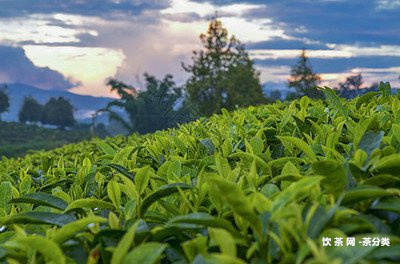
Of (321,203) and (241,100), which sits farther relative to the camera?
(241,100)

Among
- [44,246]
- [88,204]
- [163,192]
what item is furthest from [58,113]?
[44,246]

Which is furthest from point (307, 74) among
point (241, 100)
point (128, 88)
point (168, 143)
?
point (168, 143)

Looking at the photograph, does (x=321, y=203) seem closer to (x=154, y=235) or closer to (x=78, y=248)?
(x=154, y=235)

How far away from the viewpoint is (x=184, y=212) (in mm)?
1587

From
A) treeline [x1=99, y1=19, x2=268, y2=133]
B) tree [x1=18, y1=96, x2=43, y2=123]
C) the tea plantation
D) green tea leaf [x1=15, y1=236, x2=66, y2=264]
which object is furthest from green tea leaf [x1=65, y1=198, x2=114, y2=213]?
tree [x1=18, y1=96, x2=43, y2=123]

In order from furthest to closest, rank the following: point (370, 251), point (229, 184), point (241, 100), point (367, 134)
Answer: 1. point (241, 100)
2. point (367, 134)
3. point (229, 184)
4. point (370, 251)

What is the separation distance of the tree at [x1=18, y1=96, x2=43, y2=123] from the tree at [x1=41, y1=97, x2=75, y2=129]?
3.25 feet

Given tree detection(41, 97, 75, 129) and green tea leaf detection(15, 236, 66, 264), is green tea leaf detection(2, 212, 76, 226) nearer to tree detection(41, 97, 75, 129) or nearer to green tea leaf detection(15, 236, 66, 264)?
green tea leaf detection(15, 236, 66, 264)

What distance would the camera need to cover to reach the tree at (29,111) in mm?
94875

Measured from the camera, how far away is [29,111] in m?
94.9

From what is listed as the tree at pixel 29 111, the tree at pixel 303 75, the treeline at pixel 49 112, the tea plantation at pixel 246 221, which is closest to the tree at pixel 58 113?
the treeline at pixel 49 112

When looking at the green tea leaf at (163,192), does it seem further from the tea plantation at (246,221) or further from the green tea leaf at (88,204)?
the green tea leaf at (88,204)

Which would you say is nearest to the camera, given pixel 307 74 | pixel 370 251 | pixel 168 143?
pixel 370 251

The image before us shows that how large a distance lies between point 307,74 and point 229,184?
66.4 metres
